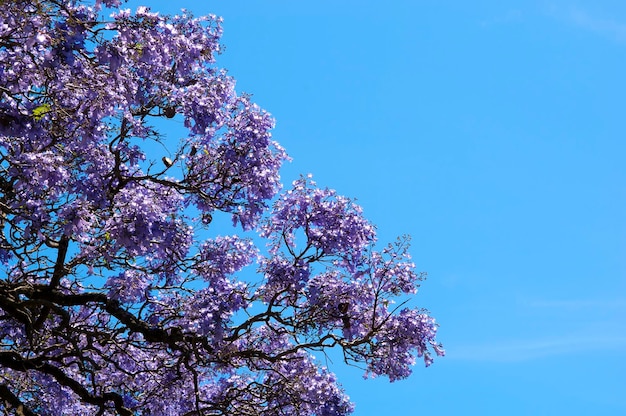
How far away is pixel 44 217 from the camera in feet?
30.9

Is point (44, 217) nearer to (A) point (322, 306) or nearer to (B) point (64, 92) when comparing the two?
(B) point (64, 92)

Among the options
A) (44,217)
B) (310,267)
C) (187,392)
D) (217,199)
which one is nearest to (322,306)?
(310,267)

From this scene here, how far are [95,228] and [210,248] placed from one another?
186 cm

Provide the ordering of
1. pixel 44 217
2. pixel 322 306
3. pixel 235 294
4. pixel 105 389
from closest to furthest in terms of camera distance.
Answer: pixel 44 217
pixel 235 294
pixel 322 306
pixel 105 389

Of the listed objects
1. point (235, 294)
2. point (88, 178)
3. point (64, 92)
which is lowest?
point (235, 294)

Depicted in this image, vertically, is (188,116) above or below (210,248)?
above

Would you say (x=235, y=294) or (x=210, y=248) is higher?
(x=210, y=248)

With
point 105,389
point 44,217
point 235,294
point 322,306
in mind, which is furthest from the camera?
point 105,389

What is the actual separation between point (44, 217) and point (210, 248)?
250 centimetres

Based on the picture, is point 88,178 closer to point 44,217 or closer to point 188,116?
point 44,217

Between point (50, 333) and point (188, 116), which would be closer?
point (188, 116)

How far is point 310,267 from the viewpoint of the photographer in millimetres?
11203

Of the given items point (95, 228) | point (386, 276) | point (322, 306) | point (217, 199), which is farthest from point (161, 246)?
point (386, 276)

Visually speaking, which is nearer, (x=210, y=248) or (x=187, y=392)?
(x=210, y=248)
